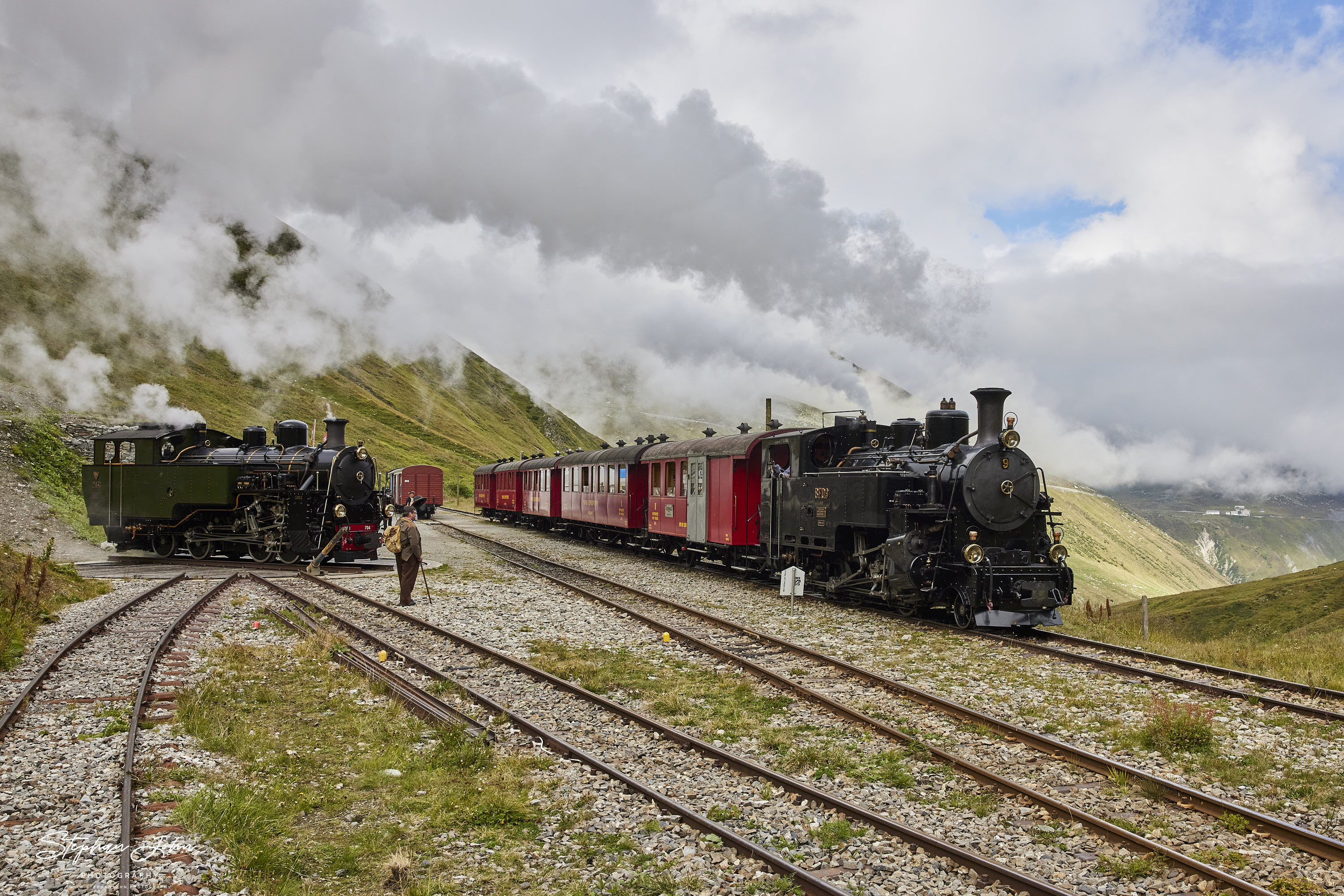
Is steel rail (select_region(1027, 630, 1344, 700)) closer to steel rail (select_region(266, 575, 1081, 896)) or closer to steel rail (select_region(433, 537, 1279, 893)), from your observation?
steel rail (select_region(433, 537, 1279, 893))

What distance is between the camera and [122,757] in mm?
6926

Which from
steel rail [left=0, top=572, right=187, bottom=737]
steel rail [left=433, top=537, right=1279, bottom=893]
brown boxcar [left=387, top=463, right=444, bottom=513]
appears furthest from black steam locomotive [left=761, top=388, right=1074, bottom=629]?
brown boxcar [left=387, top=463, right=444, bottom=513]

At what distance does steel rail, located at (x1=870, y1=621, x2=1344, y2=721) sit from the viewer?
8.41 meters

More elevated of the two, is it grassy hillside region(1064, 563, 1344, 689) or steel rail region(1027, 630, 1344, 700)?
steel rail region(1027, 630, 1344, 700)

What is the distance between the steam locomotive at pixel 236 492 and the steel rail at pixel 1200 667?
49.7 ft

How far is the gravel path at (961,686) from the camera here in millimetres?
5621

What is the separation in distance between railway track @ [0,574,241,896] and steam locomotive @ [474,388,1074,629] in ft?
31.1

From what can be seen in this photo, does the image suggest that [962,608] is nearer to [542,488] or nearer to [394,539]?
[394,539]

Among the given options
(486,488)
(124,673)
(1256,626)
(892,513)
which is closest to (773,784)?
(124,673)

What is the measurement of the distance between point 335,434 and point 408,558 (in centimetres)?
839

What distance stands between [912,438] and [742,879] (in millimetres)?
11772

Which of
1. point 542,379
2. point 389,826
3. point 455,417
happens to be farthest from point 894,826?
→ point 542,379

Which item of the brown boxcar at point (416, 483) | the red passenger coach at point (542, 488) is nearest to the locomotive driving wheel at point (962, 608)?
the red passenger coach at point (542, 488)

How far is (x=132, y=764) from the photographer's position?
6.61 meters
